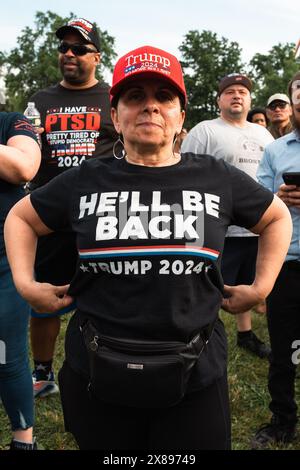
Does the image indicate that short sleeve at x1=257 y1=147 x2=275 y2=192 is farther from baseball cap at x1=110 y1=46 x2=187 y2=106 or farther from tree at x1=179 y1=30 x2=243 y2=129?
tree at x1=179 y1=30 x2=243 y2=129

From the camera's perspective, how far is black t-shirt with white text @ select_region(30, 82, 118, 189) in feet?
10.9

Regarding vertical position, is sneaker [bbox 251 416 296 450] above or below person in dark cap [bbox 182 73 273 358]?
below

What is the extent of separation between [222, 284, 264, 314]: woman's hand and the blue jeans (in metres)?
1.10

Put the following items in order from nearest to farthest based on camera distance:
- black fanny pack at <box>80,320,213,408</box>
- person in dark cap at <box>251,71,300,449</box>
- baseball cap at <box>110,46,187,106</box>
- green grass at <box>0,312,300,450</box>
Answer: black fanny pack at <box>80,320,213,408</box>
baseball cap at <box>110,46,187,106</box>
person in dark cap at <box>251,71,300,449</box>
green grass at <box>0,312,300,450</box>

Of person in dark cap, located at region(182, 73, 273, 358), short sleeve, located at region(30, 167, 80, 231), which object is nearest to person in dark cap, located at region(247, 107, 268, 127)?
person in dark cap, located at region(182, 73, 273, 358)

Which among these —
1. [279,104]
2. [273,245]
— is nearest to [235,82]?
[279,104]

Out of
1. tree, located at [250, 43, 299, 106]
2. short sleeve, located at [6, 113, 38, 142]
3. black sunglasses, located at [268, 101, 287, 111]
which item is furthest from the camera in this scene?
tree, located at [250, 43, 299, 106]

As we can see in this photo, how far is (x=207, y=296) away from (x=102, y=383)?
464mm

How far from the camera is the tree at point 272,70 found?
41.4m

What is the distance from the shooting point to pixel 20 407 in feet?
8.20

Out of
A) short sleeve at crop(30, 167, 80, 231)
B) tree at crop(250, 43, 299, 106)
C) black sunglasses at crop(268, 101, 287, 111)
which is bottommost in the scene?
short sleeve at crop(30, 167, 80, 231)

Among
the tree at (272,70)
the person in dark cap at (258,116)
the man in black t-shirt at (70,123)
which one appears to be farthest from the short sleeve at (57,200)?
the tree at (272,70)

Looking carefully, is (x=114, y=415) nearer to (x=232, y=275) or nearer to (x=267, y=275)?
(x=267, y=275)

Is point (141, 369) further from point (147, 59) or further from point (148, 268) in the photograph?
point (147, 59)
